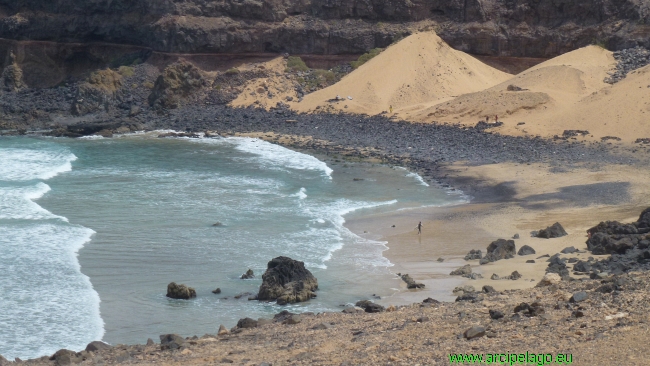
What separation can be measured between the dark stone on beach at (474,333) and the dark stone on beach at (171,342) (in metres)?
4.18

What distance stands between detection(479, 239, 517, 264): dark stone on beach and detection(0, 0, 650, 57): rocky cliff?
105ft

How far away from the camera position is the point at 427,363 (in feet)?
30.1

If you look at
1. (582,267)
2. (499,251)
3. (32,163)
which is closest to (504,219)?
(499,251)

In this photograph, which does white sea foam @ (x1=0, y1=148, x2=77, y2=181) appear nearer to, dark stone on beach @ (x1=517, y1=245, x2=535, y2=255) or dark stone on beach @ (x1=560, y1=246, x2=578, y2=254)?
dark stone on beach @ (x1=517, y1=245, x2=535, y2=255)

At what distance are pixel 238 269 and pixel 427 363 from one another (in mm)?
9521

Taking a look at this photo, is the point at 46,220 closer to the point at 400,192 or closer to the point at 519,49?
the point at 400,192

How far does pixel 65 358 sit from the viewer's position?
11.5m

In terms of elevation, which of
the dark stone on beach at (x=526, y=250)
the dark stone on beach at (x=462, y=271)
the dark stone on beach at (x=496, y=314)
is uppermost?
the dark stone on beach at (x=496, y=314)

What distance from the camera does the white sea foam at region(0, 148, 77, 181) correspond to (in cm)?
3109

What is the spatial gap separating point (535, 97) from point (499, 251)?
21.3 m

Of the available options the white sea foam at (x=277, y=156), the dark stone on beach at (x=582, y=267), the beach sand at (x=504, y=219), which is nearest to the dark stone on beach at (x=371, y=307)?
the beach sand at (x=504, y=219)

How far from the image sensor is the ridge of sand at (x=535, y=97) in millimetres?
36875

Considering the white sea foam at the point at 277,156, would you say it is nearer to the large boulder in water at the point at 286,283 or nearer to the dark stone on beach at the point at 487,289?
the large boulder in water at the point at 286,283

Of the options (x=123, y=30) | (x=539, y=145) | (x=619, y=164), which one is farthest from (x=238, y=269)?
(x=123, y=30)
